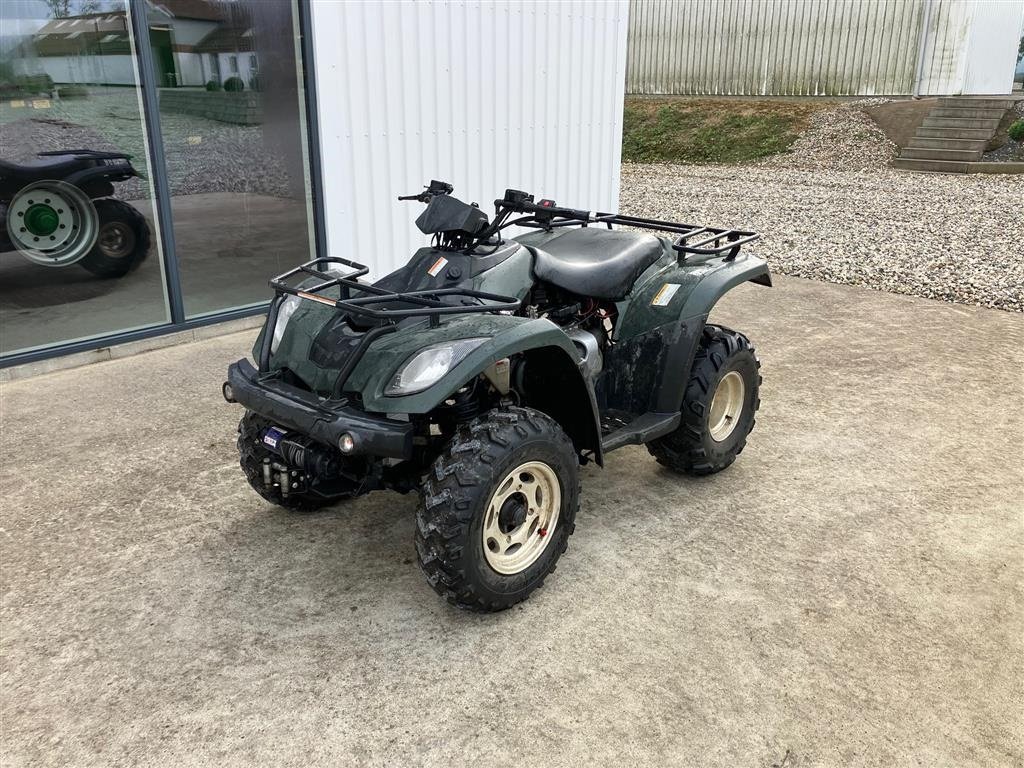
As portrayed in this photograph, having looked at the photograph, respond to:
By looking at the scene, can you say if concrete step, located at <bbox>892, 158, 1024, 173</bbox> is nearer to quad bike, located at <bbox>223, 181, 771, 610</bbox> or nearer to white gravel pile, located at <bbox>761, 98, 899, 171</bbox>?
white gravel pile, located at <bbox>761, 98, 899, 171</bbox>

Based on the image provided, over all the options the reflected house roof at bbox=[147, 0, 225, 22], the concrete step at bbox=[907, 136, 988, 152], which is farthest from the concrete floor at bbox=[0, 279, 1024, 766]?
the concrete step at bbox=[907, 136, 988, 152]

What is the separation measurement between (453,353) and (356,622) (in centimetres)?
108

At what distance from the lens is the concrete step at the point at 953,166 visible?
51.8 ft

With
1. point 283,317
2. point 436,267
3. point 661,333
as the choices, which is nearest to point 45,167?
point 283,317

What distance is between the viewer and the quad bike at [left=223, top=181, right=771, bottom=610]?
2.92 meters

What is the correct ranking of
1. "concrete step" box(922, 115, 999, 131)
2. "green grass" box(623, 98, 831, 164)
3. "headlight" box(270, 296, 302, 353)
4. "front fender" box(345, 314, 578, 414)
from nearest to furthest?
"front fender" box(345, 314, 578, 414), "headlight" box(270, 296, 302, 353), "concrete step" box(922, 115, 999, 131), "green grass" box(623, 98, 831, 164)

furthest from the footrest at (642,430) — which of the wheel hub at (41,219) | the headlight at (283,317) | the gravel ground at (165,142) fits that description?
the wheel hub at (41,219)

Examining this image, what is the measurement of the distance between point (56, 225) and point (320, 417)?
15.1ft

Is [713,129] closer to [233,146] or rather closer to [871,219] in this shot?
[871,219]

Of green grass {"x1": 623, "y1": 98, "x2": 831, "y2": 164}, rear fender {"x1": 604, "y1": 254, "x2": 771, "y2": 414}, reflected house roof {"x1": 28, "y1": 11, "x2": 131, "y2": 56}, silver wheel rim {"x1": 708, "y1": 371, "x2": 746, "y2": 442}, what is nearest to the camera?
rear fender {"x1": 604, "y1": 254, "x2": 771, "y2": 414}

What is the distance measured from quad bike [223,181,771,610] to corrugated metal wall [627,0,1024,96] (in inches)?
748

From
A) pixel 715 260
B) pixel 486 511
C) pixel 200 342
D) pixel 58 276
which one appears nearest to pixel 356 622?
pixel 486 511

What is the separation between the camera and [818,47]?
21016 millimetres

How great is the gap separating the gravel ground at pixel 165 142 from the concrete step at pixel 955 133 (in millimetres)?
14968
